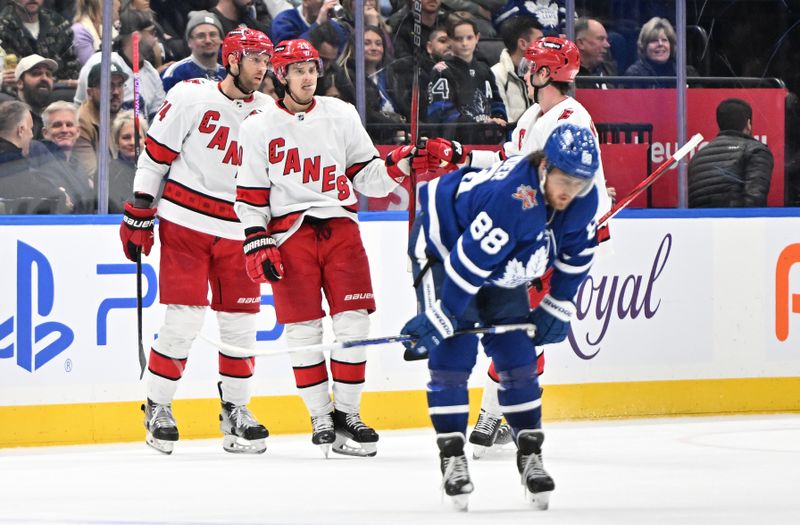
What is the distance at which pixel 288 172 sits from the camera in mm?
4637

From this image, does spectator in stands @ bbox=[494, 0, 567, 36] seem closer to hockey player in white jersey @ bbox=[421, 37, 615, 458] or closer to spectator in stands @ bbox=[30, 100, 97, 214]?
hockey player in white jersey @ bbox=[421, 37, 615, 458]

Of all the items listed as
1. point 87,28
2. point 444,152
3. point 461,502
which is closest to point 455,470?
point 461,502

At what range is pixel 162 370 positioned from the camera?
16.0ft

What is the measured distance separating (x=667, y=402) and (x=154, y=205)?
2259 mm

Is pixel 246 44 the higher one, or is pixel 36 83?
pixel 246 44

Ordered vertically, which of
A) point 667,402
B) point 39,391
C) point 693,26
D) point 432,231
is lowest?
point 667,402

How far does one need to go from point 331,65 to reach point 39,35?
3.71 ft

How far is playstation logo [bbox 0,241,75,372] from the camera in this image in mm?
5039

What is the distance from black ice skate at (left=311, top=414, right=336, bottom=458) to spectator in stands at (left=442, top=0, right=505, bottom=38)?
1.98 m

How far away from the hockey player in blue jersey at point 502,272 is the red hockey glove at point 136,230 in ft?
4.47

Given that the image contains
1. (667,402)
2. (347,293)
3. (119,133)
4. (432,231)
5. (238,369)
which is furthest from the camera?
(667,402)

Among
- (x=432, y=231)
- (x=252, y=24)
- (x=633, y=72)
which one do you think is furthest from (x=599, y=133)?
(x=432, y=231)

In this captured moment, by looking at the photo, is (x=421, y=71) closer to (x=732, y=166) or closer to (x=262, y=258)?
(x=732, y=166)

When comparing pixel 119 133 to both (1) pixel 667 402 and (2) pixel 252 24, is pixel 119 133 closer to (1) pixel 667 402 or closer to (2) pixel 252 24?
(2) pixel 252 24
